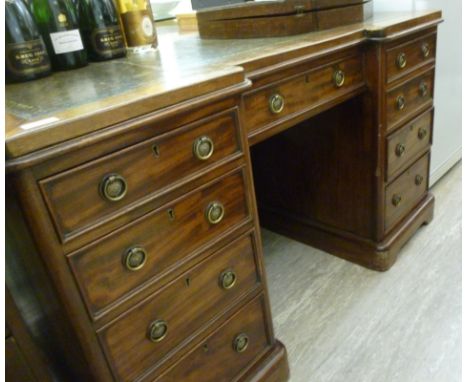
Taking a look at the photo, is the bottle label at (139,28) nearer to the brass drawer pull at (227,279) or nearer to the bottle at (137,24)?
the bottle at (137,24)

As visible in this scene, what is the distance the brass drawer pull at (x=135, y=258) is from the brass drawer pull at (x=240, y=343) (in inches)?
13.8

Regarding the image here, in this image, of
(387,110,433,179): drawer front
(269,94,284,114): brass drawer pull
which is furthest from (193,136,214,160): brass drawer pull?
(387,110,433,179): drawer front

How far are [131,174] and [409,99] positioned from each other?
40.0 inches

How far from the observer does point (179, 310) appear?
723 mm

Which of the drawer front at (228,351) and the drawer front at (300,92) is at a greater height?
the drawer front at (300,92)

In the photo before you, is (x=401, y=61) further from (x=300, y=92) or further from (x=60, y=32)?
(x=60, y=32)

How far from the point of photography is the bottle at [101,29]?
0.96 metres

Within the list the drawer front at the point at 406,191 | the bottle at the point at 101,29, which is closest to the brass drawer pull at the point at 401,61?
the drawer front at the point at 406,191

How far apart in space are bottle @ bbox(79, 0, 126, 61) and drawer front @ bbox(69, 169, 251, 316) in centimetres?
55

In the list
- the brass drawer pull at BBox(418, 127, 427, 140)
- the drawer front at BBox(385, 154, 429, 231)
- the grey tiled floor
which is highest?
the brass drawer pull at BBox(418, 127, 427, 140)

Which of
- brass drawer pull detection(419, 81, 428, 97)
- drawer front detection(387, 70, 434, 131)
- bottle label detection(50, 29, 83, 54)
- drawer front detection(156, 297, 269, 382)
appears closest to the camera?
drawer front detection(156, 297, 269, 382)

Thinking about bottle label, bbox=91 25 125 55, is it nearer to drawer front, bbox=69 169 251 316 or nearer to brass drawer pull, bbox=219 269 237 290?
drawer front, bbox=69 169 251 316

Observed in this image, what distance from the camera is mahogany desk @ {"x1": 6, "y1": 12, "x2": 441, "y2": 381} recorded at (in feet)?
1.74

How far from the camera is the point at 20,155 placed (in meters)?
0.46
